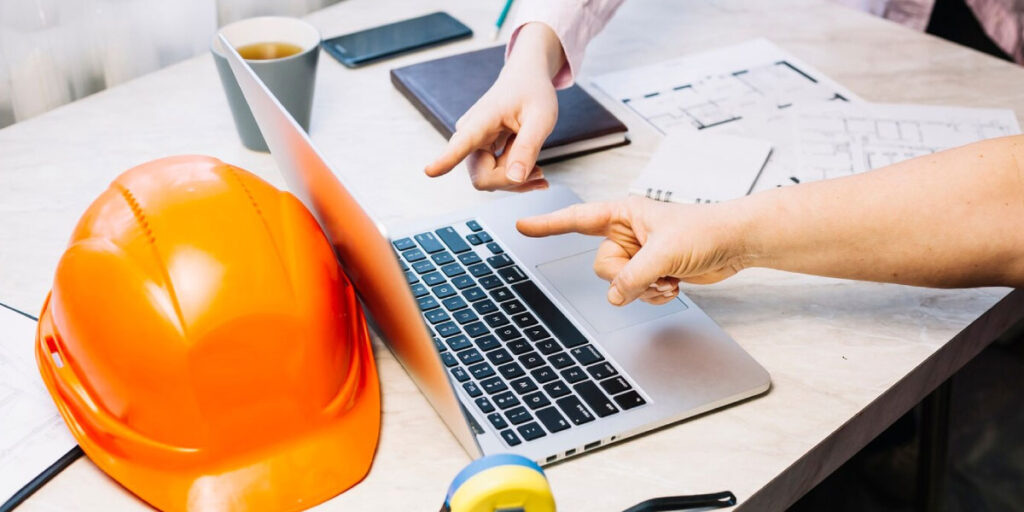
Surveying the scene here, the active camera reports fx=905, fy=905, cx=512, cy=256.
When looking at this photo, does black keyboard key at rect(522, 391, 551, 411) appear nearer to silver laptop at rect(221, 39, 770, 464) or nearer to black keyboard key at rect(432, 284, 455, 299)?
silver laptop at rect(221, 39, 770, 464)

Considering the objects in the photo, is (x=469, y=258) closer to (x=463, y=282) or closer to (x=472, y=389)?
(x=463, y=282)

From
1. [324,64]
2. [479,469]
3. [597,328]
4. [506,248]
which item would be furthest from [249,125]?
[479,469]

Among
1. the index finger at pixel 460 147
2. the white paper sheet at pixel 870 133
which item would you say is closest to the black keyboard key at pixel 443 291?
the index finger at pixel 460 147

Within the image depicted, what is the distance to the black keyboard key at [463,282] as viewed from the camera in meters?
0.73

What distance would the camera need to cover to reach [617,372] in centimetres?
65

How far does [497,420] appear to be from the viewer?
603 mm

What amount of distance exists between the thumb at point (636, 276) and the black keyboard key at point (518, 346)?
7 centimetres

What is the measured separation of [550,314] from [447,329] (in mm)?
81

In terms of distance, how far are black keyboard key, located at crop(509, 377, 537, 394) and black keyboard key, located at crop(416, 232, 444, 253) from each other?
0.18 meters

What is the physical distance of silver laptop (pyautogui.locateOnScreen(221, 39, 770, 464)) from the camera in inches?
23.0

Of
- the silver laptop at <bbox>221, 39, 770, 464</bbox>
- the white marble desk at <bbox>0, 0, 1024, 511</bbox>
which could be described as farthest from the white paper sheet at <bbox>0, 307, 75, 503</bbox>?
the silver laptop at <bbox>221, 39, 770, 464</bbox>

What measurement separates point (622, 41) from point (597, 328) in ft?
1.89

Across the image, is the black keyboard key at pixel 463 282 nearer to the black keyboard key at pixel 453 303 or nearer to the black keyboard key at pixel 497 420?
the black keyboard key at pixel 453 303

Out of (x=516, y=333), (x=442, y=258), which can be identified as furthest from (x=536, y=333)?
(x=442, y=258)
